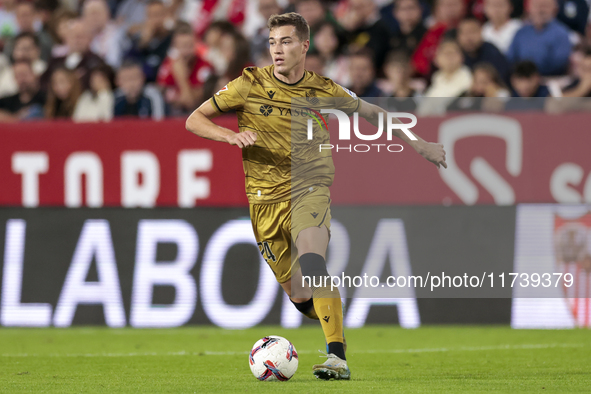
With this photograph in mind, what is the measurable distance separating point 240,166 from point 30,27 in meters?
5.62

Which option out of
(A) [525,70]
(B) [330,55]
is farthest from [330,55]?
(A) [525,70]

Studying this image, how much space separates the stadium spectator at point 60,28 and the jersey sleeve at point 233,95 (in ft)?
26.0

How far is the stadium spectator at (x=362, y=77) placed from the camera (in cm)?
1072

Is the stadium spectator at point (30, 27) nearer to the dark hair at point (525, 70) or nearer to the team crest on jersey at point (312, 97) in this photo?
the dark hair at point (525, 70)

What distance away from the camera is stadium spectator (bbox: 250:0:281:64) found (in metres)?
12.4

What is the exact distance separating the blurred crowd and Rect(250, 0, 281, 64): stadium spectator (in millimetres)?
16

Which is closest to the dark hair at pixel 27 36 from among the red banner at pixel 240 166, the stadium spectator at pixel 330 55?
the red banner at pixel 240 166

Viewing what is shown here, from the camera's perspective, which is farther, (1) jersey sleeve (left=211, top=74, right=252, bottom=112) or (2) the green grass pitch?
(1) jersey sleeve (left=211, top=74, right=252, bottom=112)

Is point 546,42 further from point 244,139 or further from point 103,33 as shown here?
point 103,33

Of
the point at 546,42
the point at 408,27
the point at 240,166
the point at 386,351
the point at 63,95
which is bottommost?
the point at 386,351

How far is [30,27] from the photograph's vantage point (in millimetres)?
14172

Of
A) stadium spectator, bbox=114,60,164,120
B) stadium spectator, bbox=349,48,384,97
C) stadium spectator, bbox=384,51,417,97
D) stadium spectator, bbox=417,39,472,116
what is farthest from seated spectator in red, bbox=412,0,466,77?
stadium spectator, bbox=114,60,164,120

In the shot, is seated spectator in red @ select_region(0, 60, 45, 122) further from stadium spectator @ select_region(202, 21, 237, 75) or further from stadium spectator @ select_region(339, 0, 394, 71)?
stadium spectator @ select_region(339, 0, 394, 71)

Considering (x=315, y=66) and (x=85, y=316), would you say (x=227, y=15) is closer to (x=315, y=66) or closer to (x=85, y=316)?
(x=315, y=66)
